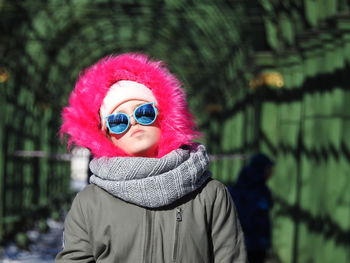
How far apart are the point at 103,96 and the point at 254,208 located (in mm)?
4282

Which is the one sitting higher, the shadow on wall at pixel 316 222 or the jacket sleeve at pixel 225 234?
the jacket sleeve at pixel 225 234

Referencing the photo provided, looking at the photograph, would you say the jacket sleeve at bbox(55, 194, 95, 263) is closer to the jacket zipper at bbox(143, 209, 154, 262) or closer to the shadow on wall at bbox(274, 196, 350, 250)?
the jacket zipper at bbox(143, 209, 154, 262)

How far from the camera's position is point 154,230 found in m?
3.07

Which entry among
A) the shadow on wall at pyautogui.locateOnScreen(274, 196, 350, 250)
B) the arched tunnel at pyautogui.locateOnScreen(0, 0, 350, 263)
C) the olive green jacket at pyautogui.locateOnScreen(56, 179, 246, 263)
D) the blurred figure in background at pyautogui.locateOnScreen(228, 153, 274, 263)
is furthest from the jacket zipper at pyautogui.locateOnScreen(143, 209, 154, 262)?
the shadow on wall at pyautogui.locateOnScreen(274, 196, 350, 250)

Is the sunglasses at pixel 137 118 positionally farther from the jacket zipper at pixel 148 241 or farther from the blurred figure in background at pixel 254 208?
the blurred figure in background at pixel 254 208

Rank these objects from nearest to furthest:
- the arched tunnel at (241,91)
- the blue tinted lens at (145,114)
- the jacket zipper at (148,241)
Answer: the jacket zipper at (148,241) → the blue tinted lens at (145,114) → the arched tunnel at (241,91)

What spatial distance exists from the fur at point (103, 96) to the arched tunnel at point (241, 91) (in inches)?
20.1

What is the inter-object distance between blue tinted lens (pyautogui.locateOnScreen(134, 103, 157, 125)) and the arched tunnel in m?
0.68

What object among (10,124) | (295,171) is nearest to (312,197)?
(295,171)

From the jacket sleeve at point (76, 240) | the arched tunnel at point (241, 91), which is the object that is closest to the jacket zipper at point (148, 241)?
the jacket sleeve at point (76, 240)

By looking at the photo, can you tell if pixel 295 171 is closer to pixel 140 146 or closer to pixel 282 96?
pixel 282 96

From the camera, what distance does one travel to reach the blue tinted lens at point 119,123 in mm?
3221

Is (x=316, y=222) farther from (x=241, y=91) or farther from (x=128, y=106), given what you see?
(x=241, y=91)

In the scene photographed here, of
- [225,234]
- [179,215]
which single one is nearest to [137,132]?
[179,215]
